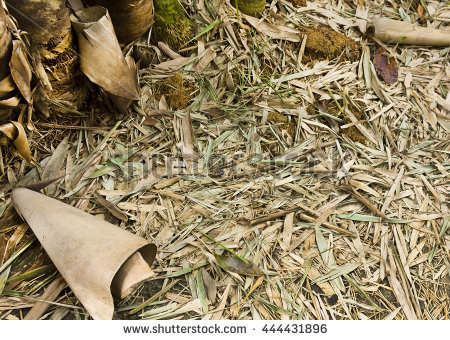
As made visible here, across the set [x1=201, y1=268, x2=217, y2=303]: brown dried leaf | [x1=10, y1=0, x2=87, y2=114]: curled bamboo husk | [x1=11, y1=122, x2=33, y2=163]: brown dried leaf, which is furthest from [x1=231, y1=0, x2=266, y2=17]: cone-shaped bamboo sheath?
[x1=201, y1=268, x2=217, y2=303]: brown dried leaf

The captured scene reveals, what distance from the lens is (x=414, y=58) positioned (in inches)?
96.3

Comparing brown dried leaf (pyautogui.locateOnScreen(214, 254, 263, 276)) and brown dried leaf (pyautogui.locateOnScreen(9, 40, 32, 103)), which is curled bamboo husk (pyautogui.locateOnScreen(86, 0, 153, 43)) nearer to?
brown dried leaf (pyautogui.locateOnScreen(9, 40, 32, 103))

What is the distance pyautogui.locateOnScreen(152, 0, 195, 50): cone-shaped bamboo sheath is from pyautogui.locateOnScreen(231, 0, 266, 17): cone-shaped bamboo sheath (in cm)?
32

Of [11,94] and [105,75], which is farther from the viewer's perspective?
[105,75]

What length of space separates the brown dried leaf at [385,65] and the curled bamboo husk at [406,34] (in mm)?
91

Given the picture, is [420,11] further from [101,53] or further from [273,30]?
[101,53]

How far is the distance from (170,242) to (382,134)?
4.18 ft

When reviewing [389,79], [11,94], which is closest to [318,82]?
[389,79]

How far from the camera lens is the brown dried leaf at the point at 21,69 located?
1.53 metres

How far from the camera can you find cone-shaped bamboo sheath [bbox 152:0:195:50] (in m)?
2.14

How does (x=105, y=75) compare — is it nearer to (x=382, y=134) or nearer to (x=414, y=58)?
(x=382, y=134)

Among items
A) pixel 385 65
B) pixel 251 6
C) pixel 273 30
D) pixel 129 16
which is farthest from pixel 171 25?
pixel 385 65

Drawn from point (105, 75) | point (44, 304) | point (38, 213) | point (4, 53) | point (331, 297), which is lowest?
point (331, 297)

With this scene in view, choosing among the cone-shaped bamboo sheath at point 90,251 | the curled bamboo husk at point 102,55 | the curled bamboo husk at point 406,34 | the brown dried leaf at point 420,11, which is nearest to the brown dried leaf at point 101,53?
the curled bamboo husk at point 102,55
